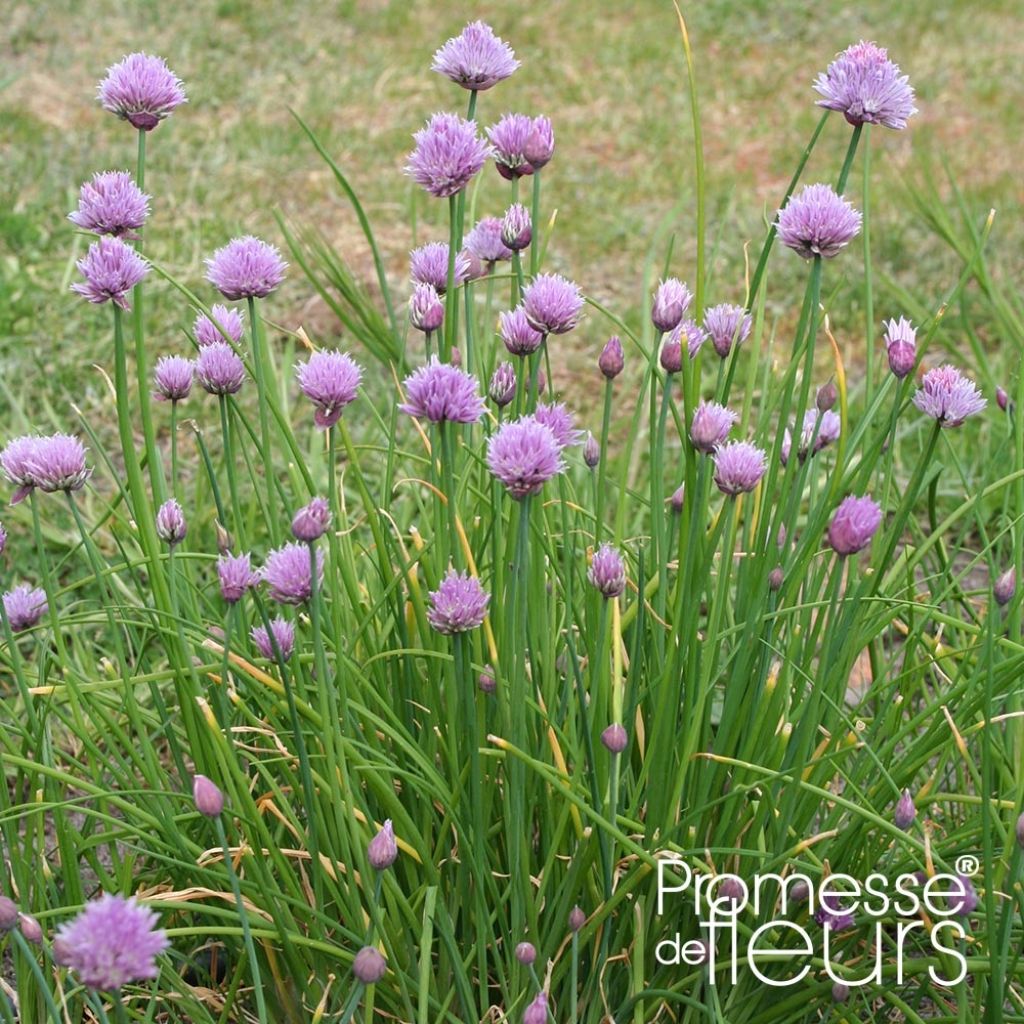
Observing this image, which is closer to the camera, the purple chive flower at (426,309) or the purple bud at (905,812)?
the purple bud at (905,812)

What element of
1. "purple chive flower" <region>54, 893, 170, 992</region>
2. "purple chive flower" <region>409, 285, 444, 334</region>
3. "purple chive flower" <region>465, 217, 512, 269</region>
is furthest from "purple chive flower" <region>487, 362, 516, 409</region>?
"purple chive flower" <region>54, 893, 170, 992</region>

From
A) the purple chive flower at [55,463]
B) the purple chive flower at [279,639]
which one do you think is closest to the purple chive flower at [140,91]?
the purple chive flower at [55,463]

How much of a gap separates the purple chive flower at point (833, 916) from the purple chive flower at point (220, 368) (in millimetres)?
939

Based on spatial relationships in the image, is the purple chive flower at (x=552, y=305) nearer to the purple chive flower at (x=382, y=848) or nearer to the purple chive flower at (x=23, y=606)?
the purple chive flower at (x=382, y=848)

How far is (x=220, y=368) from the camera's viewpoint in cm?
160

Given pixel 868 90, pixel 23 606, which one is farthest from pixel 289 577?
pixel 868 90

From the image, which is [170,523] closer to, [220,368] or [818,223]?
[220,368]

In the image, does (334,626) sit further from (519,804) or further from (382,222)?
(382,222)

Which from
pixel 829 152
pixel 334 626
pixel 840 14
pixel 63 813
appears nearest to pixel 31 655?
pixel 63 813

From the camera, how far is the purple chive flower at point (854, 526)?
1.32 meters

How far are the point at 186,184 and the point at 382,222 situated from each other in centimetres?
77

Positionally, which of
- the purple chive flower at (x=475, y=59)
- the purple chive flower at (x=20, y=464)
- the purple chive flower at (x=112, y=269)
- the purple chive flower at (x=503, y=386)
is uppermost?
the purple chive flower at (x=475, y=59)

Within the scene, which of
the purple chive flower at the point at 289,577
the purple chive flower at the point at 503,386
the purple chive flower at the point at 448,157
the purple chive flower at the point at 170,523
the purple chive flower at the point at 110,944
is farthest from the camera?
the purple chive flower at the point at 503,386

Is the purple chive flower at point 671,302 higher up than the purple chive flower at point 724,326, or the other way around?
the purple chive flower at point 671,302
